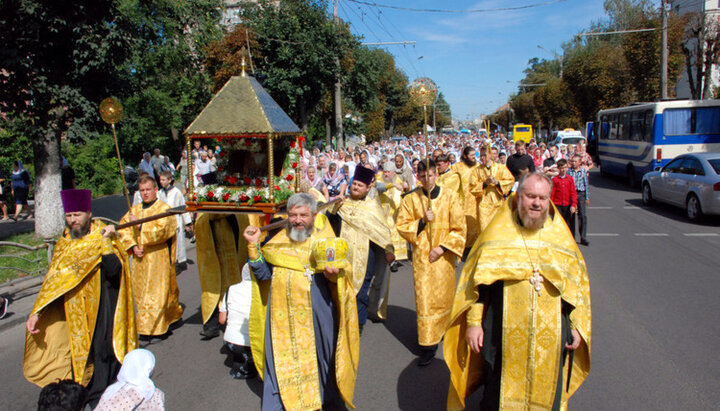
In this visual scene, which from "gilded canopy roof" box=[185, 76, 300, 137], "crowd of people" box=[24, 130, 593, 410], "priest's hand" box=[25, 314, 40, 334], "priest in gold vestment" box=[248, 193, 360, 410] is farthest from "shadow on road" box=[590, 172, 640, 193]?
"priest's hand" box=[25, 314, 40, 334]

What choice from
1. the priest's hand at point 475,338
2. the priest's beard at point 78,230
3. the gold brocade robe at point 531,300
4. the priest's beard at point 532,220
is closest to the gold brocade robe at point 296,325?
the priest's hand at point 475,338

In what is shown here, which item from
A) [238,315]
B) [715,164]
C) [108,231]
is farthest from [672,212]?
[108,231]

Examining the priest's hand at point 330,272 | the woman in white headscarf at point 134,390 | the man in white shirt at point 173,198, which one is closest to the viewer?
the woman in white headscarf at point 134,390

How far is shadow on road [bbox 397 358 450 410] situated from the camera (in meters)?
4.61

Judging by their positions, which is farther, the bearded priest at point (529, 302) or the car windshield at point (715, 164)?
the car windshield at point (715, 164)

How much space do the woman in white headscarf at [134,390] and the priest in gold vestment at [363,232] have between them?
3.53 metres

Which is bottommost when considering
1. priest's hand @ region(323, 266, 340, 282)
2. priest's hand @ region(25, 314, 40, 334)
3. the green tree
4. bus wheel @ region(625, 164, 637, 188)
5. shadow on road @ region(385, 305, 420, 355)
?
shadow on road @ region(385, 305, 420, 355)

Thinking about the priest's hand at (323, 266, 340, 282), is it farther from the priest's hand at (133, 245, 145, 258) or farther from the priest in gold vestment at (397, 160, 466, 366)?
the priest's hand at (133, 245, 145, 258)

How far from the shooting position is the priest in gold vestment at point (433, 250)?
5.39 m

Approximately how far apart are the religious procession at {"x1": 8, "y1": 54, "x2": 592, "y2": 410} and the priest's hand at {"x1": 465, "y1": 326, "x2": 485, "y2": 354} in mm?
12

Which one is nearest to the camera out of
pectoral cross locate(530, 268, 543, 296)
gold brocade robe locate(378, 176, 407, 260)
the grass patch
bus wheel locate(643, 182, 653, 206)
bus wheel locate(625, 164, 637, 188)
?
pectoral cross locate(530, 268, 543, 296)

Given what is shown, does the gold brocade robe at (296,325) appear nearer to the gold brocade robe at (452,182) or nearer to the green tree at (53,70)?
the gold brocade robe at (452,182)

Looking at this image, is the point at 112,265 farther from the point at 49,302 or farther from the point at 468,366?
the point at 468,366

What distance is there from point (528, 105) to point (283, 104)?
5386cm
